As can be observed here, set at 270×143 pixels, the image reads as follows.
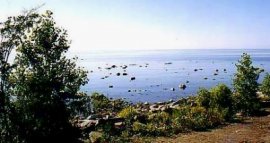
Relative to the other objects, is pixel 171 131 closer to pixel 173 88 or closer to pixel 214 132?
pixel 214 132

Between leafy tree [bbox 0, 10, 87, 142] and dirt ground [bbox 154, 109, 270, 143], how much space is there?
10.3 metres

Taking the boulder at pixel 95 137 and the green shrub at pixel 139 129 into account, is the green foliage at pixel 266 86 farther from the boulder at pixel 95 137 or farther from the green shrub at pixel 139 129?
the boulder at pixel 95 137

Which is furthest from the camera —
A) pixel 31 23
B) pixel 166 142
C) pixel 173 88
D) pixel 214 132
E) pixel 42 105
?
pixel 173 88

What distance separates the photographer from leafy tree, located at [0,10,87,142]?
17.7 meters

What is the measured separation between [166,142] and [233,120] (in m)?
9.26

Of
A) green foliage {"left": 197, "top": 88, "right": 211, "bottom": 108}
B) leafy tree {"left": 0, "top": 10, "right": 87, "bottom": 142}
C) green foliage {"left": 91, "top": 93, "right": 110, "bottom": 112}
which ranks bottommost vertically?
Answer: green foliage {"left": 91, "top": 93, "right": 110, "bottom": 112}

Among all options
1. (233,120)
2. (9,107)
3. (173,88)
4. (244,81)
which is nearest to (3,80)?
(9,107)

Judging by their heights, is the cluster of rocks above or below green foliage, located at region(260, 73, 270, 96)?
below

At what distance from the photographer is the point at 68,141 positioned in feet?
60.3

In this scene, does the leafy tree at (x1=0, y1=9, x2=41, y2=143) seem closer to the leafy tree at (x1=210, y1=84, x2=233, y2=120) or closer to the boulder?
the boulder

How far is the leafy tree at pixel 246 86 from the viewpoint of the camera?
113ft

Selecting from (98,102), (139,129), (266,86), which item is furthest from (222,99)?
(98,102)

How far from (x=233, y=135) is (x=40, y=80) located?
15.6m

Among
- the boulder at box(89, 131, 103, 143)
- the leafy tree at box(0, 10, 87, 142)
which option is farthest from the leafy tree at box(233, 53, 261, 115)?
the leafy tree at box(0, 10, 87, 142)
